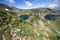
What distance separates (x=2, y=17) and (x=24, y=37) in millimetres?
18374

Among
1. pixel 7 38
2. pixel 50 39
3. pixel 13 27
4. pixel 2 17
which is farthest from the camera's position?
pixel 50 39

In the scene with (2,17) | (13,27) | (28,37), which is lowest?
(28,37)

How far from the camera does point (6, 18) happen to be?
77188 millimetres

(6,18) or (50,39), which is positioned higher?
(6,18)

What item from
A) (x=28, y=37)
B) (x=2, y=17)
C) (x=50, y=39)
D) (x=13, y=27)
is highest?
(x=2, y=17)

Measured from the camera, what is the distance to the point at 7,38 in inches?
2630

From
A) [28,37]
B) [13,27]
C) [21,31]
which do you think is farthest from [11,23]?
[28,37]

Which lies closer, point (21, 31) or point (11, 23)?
point (21, 31)

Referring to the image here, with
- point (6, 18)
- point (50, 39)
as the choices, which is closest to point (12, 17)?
point (6, 18)

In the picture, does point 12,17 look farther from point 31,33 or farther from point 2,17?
point 31,33

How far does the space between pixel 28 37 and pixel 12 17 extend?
1806 cm

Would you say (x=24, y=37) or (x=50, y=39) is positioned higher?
(x=24, y=37)

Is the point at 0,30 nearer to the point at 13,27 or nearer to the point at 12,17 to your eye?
the point at 13,27

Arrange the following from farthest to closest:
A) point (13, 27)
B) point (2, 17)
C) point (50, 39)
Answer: point (50, 39) → point (2, 17) → point (13, 27)
